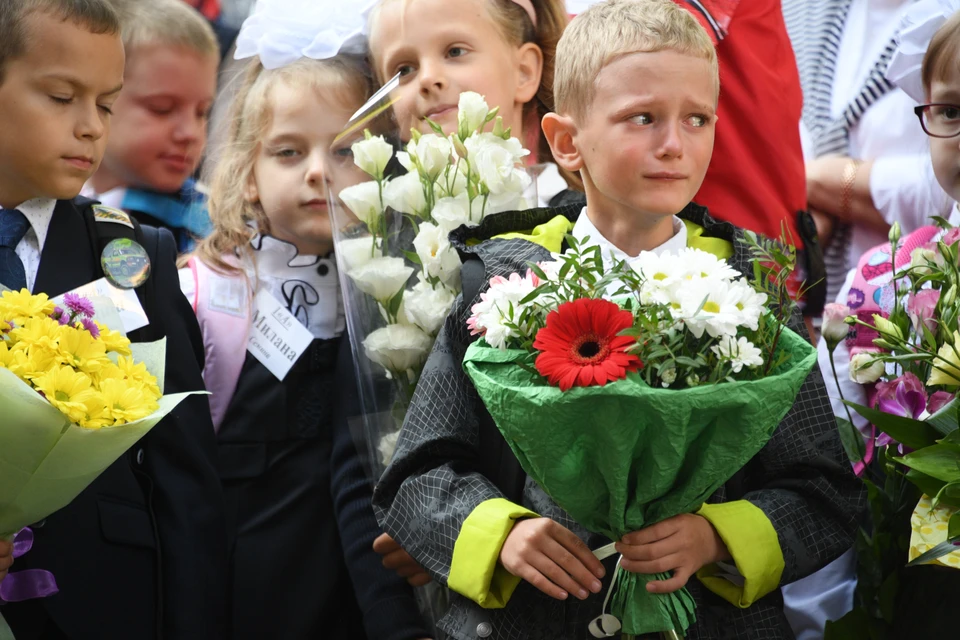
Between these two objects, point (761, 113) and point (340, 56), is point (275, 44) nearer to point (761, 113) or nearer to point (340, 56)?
point (340, 56)

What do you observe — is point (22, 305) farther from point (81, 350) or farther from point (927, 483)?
point (927, 483)

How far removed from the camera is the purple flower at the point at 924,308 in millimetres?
1754

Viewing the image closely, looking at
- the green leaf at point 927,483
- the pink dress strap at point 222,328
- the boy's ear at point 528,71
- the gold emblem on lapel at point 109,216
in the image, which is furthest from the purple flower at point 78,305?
the green leaf at point 927,483

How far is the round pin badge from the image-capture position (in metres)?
2.03

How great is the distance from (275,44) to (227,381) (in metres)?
0.77

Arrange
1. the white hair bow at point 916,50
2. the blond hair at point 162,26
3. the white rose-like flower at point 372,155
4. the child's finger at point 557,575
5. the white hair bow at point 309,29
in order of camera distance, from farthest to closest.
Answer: the blond hair at point 162,26
the white hair bow at point 309,29
the white hair bow at point 916,50
the white rose-like flower at point 372,155
the child's finger at point 557,575

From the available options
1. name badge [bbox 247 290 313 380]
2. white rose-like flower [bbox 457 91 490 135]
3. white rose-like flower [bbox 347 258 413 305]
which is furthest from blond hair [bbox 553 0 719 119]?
name badge [bbox 247 290 313 380]

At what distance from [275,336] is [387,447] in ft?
1.80

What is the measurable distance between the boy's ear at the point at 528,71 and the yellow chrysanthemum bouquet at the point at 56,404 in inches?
44.2

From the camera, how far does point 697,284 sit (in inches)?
53.6

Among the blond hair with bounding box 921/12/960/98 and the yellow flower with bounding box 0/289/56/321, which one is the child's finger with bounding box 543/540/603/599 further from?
the blond hair with bounding box 921/12/960/98

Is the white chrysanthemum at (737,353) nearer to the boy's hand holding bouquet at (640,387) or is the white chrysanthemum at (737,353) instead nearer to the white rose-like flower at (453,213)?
the boy's hand holding bouquet at (640,387)

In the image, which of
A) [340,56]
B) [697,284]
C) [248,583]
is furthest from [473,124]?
[248,583]

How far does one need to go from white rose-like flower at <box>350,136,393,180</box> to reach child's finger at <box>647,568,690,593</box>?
894 millimetres
